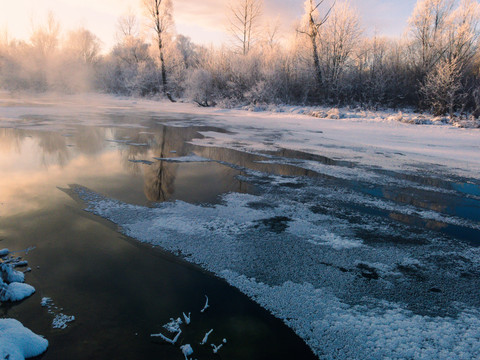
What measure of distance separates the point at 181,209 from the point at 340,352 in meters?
3.21

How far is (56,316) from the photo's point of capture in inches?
103

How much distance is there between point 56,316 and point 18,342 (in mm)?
409

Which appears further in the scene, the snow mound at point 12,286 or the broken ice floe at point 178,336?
the snow mound at point 12,286

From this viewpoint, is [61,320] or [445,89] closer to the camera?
[61,320]

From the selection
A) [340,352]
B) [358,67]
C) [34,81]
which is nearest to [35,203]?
[340,352]

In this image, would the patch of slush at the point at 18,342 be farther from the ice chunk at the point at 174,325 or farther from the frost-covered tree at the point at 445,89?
the frost-covered tree at the point at 445,89

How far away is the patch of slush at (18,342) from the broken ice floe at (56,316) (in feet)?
0.61

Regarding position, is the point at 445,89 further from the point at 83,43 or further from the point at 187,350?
the point at 83,43

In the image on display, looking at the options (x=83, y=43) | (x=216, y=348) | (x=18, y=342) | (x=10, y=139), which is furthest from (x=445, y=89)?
(x=83, y=43)

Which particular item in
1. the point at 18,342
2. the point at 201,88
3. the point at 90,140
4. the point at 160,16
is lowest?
the point at 18,342

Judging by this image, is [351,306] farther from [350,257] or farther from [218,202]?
[218,202]

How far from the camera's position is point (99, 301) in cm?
281

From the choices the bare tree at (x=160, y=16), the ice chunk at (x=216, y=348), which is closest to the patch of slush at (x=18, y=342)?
the ice chunk at (x=216, y=348)

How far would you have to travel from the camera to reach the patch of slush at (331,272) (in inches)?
99.3
